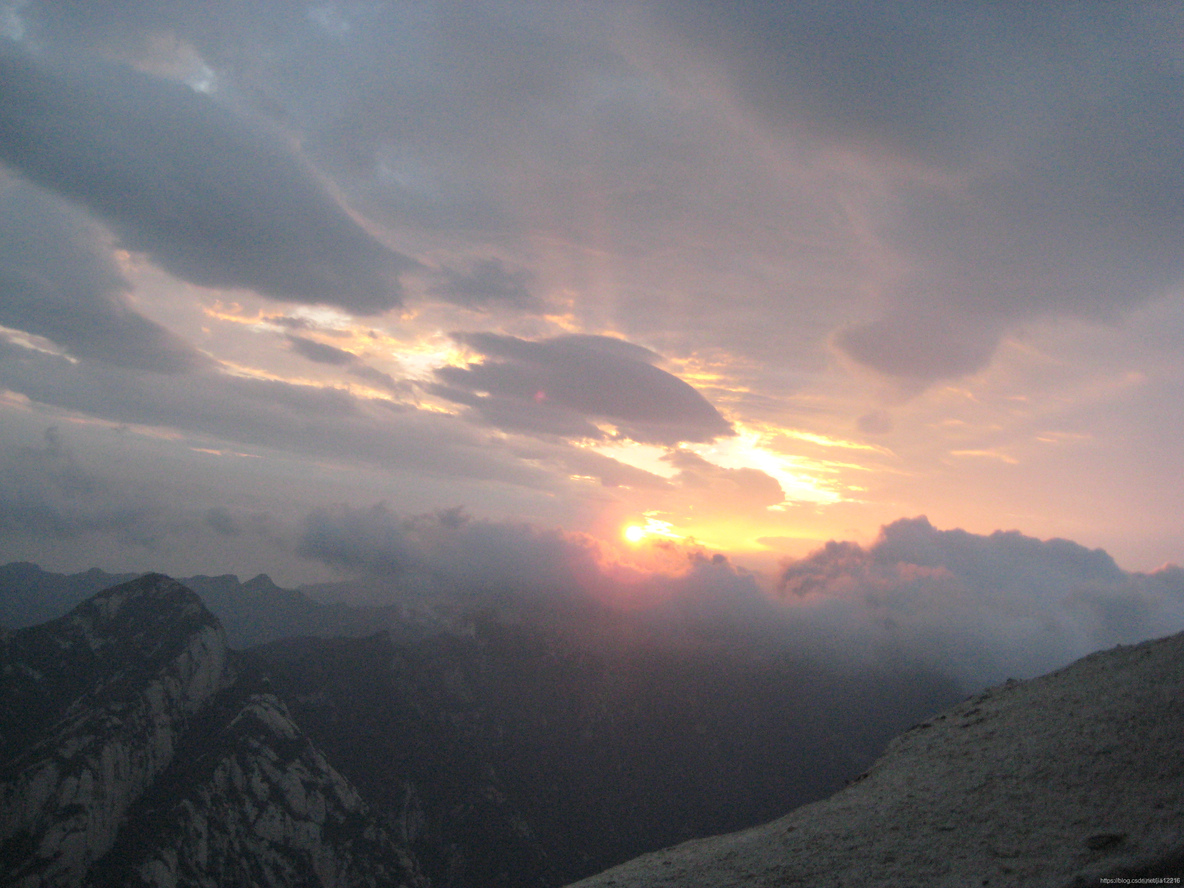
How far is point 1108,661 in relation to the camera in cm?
3947

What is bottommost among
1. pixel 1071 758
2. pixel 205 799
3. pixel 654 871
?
pixel 205 799

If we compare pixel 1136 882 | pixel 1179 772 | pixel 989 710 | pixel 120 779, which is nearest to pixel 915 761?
pixel 989 710

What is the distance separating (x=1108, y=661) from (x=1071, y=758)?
17.0 m

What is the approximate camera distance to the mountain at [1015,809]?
72.8 ft

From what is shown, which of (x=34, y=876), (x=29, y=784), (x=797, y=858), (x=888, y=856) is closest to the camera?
(x=888, y=856)

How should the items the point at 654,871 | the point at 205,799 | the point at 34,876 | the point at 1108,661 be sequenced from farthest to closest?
the point at 205,799, the point at 34,876, the point at 1108,661, the point at 654,871

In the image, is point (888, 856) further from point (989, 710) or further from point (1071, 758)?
point (989, 710)

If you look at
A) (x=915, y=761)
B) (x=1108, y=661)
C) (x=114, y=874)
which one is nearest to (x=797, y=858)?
(x=915, y=761)

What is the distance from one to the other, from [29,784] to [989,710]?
270973mm

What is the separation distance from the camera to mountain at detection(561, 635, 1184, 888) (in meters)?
22.2

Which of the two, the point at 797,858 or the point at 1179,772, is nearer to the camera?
the point at 1179,772

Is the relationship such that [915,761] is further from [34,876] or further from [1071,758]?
[34,876]

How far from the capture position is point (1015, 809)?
2652cm

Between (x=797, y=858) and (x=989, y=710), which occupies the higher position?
(x=989, y=710)
